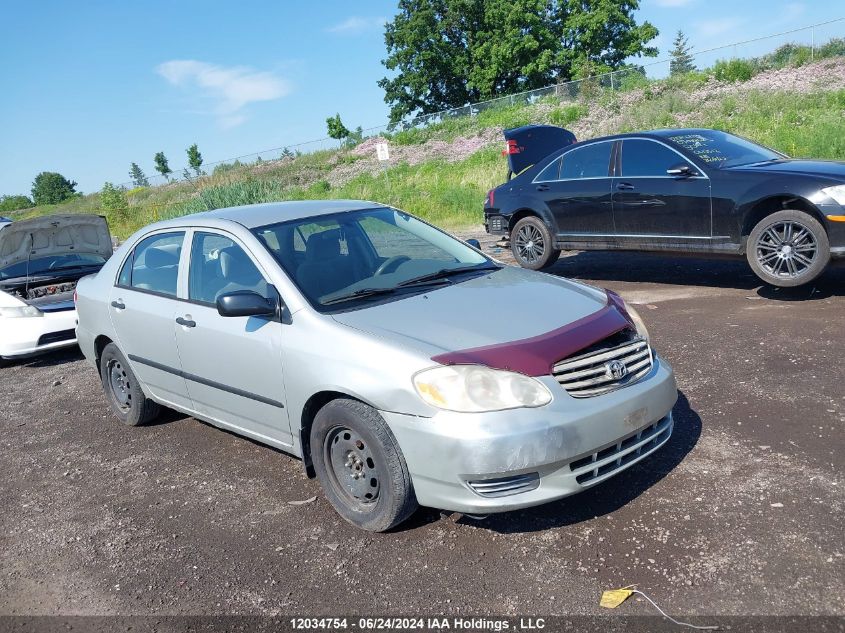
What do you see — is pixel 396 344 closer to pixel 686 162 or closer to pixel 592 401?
pixel 592 401

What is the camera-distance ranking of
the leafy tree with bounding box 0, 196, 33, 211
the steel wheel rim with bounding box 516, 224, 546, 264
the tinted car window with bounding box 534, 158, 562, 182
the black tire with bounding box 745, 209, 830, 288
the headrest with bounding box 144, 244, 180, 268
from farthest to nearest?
the leafy tree with bounding box 0, 196, 33, 211 < the steel wheel rim with bounding box 516, 224, 546, 264 < the tinted car window with bounding box 534, 158, 562, 182 < the black tire with bounding box 745, 209, 830, 288 < the headrest with bounding box 144, 244, 180, 268

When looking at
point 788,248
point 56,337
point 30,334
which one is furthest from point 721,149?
point 30,334

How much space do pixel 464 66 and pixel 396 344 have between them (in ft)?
197

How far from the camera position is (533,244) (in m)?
9.64

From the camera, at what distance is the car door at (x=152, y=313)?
4.76 metres

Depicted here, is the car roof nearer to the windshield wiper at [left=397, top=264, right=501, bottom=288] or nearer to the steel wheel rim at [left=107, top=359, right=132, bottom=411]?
the windshield wiper at [left=397, top=264, right=501, bottom=288]

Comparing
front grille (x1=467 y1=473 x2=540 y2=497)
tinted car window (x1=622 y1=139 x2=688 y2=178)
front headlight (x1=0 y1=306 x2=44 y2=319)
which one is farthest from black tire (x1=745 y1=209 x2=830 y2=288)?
Answer: front headlight (x1=0 y1=306 x2=44 y2=319)

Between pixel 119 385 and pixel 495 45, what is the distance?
2219 inches

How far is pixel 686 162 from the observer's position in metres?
7.76

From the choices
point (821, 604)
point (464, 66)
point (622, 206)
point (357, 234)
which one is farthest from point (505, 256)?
point (464, 66)

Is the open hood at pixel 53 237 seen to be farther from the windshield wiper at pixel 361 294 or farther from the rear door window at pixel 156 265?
the windshield wiper at pixel 361 294

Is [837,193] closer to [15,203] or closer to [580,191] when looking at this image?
[580,191]

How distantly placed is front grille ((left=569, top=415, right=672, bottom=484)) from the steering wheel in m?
1.69

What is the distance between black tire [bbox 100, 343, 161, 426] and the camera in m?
5.43
